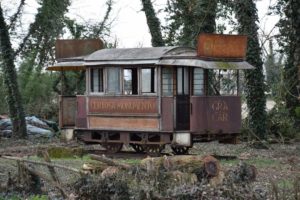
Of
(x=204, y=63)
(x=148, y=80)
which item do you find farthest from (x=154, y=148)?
(x=204, y=63)

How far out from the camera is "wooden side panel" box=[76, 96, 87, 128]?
70.0ft

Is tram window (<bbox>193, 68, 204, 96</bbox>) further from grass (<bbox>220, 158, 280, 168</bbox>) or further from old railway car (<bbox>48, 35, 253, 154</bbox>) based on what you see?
grass (<bbox>220, 158, 280, 168</bbox>)

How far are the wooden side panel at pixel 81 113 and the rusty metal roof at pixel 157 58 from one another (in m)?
1.10

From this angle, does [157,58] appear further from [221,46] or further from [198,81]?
[221,46]

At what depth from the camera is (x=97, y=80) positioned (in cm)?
2095

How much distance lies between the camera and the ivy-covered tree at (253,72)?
22.5 metres

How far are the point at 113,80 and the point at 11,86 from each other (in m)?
9.71

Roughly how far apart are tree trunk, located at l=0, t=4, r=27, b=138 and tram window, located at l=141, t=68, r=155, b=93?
10.6 m

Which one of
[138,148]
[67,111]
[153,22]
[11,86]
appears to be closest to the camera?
[138,148]

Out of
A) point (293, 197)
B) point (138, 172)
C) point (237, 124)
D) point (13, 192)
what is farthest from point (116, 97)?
point (293, 197)

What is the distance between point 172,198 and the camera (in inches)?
360

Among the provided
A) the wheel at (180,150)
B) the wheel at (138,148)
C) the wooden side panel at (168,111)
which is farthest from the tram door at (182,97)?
the wheel at (138,148)

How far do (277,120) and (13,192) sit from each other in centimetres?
1808

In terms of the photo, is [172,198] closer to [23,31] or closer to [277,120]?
[277,120]
